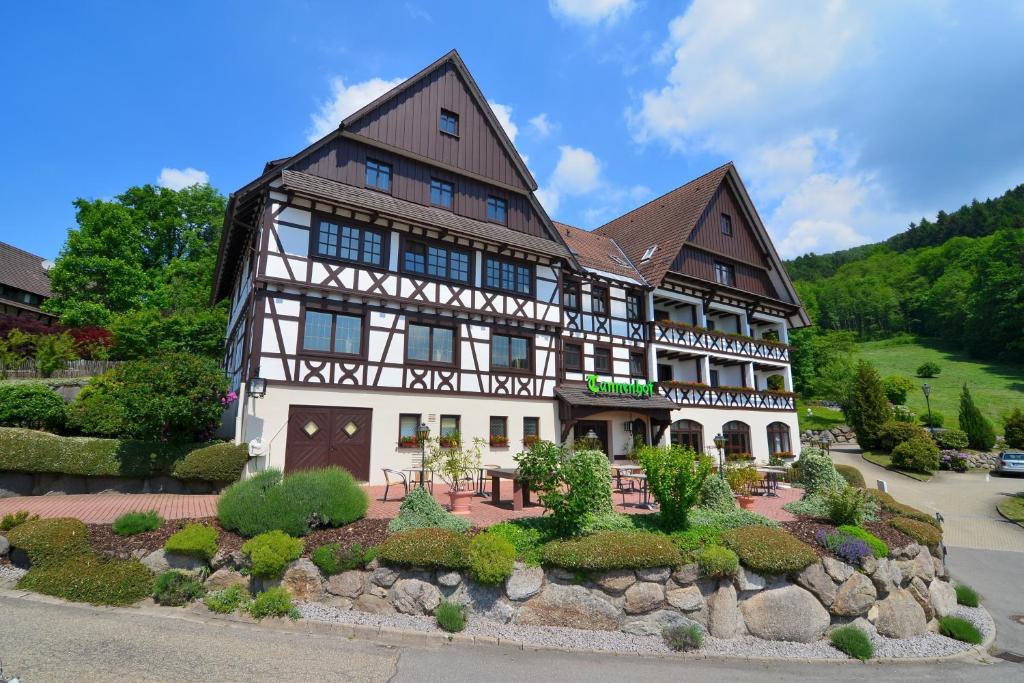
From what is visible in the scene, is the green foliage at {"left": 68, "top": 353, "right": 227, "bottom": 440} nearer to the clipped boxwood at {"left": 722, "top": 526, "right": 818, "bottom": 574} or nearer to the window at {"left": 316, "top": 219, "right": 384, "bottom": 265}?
the window at {"left": 316, "top": 219, "right": 384, "bottom": 265}

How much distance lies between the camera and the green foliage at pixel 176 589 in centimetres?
820

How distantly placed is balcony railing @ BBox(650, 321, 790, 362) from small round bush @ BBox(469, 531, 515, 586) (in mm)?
17383

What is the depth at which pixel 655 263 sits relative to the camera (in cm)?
2530

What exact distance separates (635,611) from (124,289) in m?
36.0

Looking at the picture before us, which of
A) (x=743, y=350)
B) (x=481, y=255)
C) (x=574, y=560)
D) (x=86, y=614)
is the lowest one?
(x=86, y=614)

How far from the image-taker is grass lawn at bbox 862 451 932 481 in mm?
27781

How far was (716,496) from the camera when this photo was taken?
37.9ft

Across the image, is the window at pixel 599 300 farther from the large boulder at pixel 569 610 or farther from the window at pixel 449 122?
the large boulder at pixel 569 610

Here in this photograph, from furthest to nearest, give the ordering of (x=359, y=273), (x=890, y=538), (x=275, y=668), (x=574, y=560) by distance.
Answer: (x=359, y=273)
(x=890, y=538)
(x=574, y=560)
(x=275, y=668)

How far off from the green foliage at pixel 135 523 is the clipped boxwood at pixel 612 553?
7.06 metres

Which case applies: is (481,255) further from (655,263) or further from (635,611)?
(635,611)

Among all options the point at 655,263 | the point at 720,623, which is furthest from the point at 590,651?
the point at 655,263

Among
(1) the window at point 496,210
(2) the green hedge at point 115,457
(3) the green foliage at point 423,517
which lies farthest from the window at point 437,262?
(3) the green foliage at point 423,517

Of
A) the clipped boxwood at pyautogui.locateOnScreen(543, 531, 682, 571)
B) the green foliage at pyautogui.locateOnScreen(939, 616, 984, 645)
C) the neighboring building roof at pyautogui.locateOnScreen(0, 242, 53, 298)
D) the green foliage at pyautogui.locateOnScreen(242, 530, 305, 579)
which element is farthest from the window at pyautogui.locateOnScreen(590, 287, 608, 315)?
the neighboring building roof at pyautogui.locateOnScreen(0, 242, 53, 298)
